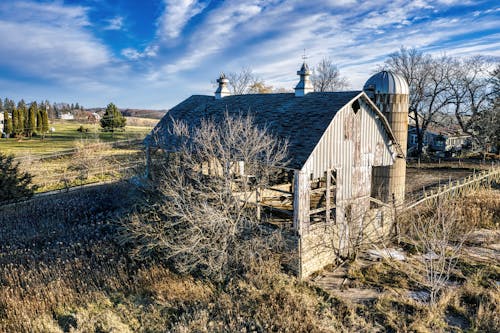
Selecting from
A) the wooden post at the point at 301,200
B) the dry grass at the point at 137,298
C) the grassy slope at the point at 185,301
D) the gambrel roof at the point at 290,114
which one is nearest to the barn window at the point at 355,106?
the gambrel roof at the point at 290,114

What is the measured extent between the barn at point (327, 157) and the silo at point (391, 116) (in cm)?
69

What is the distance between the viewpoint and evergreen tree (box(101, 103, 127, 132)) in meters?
54.7

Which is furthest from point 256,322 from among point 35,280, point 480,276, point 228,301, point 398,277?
point 480,276

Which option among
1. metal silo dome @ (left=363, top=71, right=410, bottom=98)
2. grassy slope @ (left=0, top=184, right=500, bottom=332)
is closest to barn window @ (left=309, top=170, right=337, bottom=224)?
grassy slope @ (left=0, top=184, right=500, bottom=332)

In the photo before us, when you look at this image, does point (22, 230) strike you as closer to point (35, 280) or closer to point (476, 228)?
point (35, 280)

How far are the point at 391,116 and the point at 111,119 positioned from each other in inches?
1940

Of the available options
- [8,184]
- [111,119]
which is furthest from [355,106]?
[111,119]

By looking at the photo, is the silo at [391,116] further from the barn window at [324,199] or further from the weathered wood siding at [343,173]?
the barn window at [324,199]

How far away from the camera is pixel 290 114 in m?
12.9

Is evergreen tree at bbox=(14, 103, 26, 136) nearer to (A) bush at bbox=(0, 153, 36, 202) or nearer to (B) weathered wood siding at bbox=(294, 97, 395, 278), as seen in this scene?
(A) bush at bbox=(0, 153, 36, 202)

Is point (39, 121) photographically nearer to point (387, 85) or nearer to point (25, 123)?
point (25, 123)

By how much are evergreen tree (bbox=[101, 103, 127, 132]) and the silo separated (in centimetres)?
4697

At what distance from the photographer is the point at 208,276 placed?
11.0m

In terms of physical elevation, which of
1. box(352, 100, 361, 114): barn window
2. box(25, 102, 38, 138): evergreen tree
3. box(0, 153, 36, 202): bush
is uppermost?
box(25, 102, 38, 138): evergreen tree
